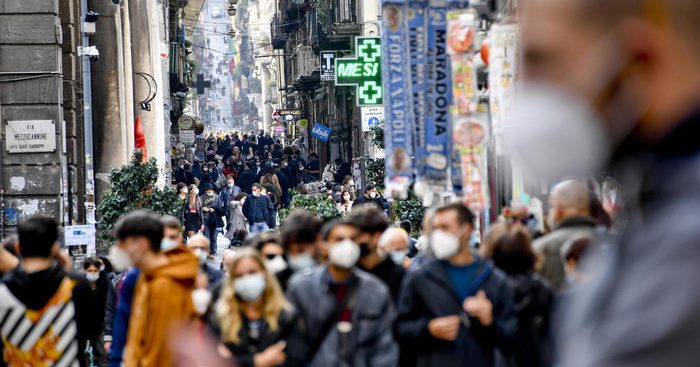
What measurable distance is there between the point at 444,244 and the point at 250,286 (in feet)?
3.88

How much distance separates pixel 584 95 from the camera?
1.70 meters


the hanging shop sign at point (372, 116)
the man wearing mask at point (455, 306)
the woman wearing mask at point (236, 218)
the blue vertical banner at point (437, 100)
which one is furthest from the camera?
the woman wearing mask at point (236, 218)

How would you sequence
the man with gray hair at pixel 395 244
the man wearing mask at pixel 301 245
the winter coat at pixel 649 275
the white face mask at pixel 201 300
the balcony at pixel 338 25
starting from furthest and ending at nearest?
the balcony at pixel 338 25
the man with gray hair at pixel 395 244
the man wearing mask at pixel 301 245
the white face mask at pixel 201 300
the winter coat at pixel 649 275

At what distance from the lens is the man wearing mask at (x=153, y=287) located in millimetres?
8703

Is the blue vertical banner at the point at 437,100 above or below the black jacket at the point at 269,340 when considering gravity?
above

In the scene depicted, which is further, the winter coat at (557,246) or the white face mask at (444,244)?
the winter coat at (557,246)

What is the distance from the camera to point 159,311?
8727 mm

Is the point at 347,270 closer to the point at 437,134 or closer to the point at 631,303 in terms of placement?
the point at 437,134

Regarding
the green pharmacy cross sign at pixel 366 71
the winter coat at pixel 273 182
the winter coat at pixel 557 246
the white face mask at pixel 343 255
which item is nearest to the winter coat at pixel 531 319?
the winter coat at pixel 557 246

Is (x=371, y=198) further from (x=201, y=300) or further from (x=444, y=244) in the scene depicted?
(x=444, y=244)

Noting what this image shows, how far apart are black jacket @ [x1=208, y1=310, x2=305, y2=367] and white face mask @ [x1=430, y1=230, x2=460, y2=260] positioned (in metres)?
0.93

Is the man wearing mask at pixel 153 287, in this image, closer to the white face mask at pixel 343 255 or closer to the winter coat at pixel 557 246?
the white face mask at pixel 343 255

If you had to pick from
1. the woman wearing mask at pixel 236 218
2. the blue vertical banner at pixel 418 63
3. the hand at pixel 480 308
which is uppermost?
the blue vertical banner at pixel 418 63

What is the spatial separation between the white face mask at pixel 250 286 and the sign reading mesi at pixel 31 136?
15.3 metres
